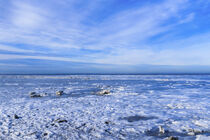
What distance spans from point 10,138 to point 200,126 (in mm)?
7532

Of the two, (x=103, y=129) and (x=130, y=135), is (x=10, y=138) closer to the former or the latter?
(x=103, y=129)

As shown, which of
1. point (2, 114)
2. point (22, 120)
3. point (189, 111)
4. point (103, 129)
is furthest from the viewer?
point (189, 111)

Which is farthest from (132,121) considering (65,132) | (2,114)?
(2,114)

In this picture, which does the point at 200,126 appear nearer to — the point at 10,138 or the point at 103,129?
the point at 103,129

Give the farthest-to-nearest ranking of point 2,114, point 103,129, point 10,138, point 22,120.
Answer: point 2,114 < point 22,120 < point 103,129 < point 10,138

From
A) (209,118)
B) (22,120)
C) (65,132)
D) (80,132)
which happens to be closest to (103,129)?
(80,132)

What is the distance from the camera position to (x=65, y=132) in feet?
23.0

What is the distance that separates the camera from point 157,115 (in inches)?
387

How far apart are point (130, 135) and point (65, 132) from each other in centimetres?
254

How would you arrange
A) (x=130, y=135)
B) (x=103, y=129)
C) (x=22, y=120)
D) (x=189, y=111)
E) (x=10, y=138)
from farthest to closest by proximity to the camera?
1. (x=189, y=111)
2. (x=22, y=120)
3. (x=103, y=129)
4. (x=130, y=135)
5. (x=10, y=138)

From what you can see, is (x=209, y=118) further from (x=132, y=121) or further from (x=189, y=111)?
(x=132, y=121)

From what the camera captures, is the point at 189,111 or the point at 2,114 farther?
the point at 189,111

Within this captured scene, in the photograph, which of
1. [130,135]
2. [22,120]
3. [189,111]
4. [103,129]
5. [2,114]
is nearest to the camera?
[130,135]

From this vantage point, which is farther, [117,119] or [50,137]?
[117,119]
